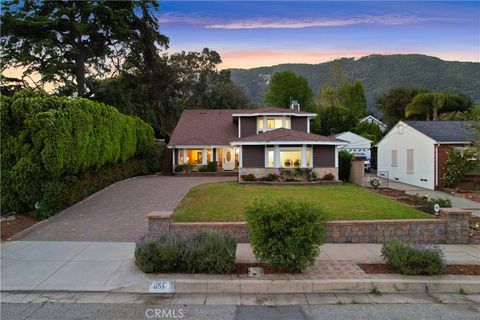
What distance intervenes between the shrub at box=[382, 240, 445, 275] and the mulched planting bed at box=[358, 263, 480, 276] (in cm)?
20

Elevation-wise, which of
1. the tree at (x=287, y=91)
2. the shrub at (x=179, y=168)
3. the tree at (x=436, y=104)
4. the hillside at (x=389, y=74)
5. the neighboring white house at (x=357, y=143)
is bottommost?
the shrub at (x=179, y=168)

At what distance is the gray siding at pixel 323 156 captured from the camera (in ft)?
76.5

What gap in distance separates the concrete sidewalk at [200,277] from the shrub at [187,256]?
0.19 m

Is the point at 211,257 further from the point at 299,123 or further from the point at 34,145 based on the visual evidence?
the point at 299,123

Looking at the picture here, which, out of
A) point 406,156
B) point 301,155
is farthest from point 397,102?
point 301,155

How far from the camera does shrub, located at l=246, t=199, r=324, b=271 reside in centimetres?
663

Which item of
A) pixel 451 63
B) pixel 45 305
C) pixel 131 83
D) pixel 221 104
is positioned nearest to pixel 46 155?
pixel 45 305

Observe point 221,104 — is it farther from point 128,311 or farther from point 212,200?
point 128,311

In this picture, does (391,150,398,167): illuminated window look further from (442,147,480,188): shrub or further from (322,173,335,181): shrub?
(322,173,335,181): shrub

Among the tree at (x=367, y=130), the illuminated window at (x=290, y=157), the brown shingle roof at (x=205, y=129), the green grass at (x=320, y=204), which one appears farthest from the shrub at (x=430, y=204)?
the tree at (x=367, y=130)

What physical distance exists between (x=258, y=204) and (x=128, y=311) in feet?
9.76

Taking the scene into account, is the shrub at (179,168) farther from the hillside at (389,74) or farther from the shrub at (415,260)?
the hillside at (389,74)

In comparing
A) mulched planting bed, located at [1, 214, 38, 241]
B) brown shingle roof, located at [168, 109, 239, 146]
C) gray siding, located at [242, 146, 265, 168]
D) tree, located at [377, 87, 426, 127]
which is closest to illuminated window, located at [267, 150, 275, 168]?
gray siding, located at [242, 146, 265, 168]

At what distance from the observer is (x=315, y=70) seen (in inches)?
3359
